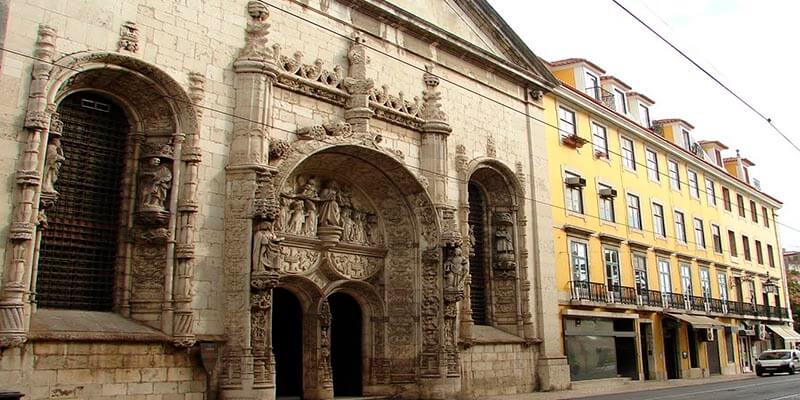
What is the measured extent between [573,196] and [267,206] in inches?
548

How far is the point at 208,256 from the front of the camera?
14.5 m

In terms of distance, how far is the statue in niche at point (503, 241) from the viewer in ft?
73.7

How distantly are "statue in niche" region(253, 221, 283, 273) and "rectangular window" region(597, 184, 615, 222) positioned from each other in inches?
615

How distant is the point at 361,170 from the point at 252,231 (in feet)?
14.9

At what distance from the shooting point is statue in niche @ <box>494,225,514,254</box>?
22.5 m

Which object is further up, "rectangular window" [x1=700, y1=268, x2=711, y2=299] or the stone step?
"rectangular window" [x1=700, y1=268, x2=711, y2=299]

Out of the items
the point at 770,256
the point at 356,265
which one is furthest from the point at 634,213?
the point at 770,256

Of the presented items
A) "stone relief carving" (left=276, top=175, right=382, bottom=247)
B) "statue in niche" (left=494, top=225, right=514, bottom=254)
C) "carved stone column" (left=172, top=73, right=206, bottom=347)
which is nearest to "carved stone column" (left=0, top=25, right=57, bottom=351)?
"carved stone column" (left=172, top=73, right=206, bottom=347)

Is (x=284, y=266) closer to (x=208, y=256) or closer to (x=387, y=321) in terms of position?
(x=208, y=256)

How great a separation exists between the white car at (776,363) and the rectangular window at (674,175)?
8.57 m

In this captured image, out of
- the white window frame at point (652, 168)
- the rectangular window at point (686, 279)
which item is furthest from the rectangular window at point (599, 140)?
the rectangular window at point (686, 279)

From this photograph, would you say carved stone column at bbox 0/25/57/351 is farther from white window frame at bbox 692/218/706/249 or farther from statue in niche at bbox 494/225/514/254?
white window frame at bbox 692/218/706/249

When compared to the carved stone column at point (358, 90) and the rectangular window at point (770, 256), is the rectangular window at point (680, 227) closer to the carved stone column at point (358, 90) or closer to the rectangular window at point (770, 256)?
the rectangular window at point (770, 256)

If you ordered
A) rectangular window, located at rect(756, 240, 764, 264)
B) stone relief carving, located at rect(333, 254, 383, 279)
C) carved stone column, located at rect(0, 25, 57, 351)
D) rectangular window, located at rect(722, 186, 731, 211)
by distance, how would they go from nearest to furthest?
carved stone column, located at rect(0, 25, 57, 351), stone relief carving, located at rect(333, 254, 383, 279), rectangular window, located at rect(722, 186, 731, 211), rectangular window, located at rect(756, 240, 764, 264)
